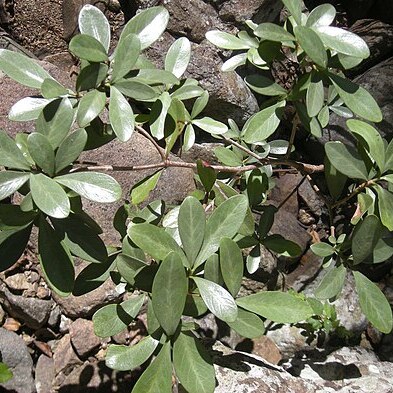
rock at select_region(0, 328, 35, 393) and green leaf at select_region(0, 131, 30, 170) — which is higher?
green leaf at select_region(0, 131, 30, 170)

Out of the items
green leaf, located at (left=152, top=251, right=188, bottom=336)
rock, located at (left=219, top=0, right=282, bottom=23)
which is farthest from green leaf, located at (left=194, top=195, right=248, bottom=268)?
rock, located at (left=219, top=0, right=282, bottom=23)

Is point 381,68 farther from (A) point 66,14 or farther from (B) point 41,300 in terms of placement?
(B) point 41,300

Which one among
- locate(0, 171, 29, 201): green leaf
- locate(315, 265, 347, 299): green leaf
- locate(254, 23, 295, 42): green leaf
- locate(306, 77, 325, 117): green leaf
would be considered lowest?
locate(315, 265, 347, 299): green leaf

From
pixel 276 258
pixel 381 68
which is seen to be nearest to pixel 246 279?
pixel 276 258

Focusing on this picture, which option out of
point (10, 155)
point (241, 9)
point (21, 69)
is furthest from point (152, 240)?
point (241, 9)

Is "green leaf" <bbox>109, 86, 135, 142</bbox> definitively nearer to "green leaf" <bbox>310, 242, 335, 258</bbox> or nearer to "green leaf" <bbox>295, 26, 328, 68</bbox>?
"green leaf" <bbox>295, 26, 328, 68</bbox>

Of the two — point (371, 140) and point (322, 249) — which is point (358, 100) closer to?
point (371, 140)
